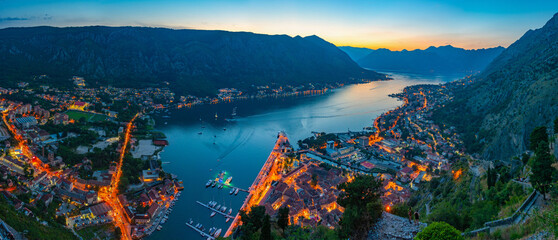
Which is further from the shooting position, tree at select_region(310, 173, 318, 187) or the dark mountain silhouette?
the dark mountain silhouette

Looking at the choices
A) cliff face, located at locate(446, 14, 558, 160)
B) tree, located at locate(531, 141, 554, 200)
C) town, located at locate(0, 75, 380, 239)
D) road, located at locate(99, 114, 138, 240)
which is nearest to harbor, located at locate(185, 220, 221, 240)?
town, located at locate(0, 75, 380, 239)

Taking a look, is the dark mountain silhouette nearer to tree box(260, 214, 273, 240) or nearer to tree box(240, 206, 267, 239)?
tree box(240, 206, 267, 239)

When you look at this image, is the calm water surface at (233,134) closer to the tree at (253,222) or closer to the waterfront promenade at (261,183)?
the waterfront promenade at (261,183)

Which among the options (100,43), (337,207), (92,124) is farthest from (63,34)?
(337,207)

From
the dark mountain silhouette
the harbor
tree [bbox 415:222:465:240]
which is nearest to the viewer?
tree [bbox 415:222:465:240]

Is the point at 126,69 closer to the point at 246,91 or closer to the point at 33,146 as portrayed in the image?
the point at 246,91

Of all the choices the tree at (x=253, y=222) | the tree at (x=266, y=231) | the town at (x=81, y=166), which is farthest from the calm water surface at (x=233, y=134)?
the tree at (x=266, y=231)

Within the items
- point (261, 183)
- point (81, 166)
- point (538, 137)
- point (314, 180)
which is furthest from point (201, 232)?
point (538, 137)

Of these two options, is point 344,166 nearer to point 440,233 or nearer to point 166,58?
point 440,233
